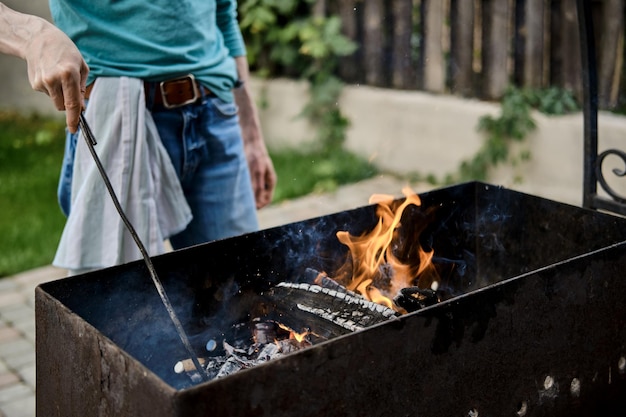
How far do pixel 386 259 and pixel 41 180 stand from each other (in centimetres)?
416

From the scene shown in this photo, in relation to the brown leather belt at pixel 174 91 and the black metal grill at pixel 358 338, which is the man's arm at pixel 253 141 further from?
the black metal grill at pixel 358 338

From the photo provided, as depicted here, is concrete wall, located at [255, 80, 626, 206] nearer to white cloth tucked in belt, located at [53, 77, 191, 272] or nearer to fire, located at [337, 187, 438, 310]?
fire, located at [337, 187, 438, 310]

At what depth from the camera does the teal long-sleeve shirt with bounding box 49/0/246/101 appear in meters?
2.34

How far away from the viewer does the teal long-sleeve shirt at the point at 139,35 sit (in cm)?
234

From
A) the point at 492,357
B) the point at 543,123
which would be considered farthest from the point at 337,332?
the point at 543,123

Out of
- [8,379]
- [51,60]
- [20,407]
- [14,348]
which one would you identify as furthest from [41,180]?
[51,60]

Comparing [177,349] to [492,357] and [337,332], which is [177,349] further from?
[492,357]

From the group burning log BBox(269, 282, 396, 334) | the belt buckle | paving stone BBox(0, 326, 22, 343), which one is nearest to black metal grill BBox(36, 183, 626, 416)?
burning log BBox(269, 282, 396, 334)

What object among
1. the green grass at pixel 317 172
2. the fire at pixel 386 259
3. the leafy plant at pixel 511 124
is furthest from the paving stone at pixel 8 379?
the leafy plant at pixel 511 124

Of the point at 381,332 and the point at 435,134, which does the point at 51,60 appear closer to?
the point at 381,332

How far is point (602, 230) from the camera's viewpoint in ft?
7.61

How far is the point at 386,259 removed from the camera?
95.0 inches

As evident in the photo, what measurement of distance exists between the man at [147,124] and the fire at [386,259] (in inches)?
20.3

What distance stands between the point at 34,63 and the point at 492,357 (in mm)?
1182
